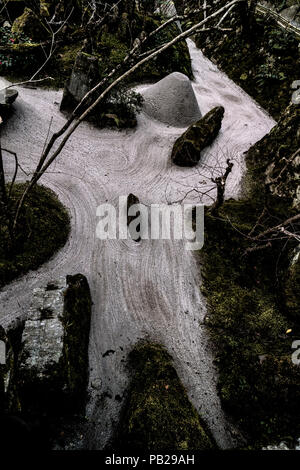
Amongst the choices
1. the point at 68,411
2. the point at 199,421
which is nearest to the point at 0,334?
the point at 68,411

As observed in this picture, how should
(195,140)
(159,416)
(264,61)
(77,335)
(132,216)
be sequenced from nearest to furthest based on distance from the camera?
(159,416), (77,335), (132,216), (195,140), (264,61)

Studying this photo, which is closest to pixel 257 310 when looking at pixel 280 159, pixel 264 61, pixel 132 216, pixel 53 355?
pixel 132 216

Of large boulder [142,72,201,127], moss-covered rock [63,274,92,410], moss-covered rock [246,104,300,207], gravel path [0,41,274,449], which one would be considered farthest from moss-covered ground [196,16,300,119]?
moss-covered rock [63,274,92,410]

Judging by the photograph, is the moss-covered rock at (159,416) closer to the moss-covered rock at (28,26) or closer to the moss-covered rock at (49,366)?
the moss-covered rock at (49,366)

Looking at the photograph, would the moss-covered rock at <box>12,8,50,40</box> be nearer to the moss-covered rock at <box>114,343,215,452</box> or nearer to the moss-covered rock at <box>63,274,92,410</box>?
the moss-covered rock at <box>63,274,92,410</box>

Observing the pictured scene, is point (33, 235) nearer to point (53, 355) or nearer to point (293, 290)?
point (53, 355)

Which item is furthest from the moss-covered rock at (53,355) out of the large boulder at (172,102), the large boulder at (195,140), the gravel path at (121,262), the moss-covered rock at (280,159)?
the large boulder at (172,102)
